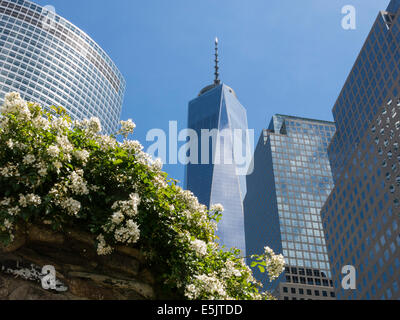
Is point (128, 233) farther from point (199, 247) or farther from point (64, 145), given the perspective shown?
point (64, 145)

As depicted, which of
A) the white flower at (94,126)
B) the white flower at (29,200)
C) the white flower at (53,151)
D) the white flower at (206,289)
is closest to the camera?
the white flower at (29,200)

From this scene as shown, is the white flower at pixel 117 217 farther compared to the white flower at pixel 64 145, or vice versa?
the white flower at pixel 64 145

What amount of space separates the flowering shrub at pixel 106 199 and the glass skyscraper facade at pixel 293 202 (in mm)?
134523

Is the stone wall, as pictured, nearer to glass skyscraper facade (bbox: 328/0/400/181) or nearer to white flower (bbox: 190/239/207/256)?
white flower (bbox: 190/239/207/256)

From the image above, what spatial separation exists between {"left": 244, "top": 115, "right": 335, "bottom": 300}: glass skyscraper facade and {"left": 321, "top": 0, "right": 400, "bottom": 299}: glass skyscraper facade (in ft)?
152

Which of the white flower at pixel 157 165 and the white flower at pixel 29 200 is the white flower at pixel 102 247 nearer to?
the white flower at pixel 29 200

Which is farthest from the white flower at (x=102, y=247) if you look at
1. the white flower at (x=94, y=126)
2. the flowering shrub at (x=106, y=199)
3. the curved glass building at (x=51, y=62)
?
the curved glass building at (x=51, y=62)

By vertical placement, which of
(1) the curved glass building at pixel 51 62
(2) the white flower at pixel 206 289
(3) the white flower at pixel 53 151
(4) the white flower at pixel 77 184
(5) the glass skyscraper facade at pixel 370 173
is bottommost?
(2) the white flower at pixel 206 289

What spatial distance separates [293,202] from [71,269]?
162 m

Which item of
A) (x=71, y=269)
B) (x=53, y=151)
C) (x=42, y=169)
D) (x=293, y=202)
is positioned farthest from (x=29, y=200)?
(x=293, y=202)

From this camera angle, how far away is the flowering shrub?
6.10 m

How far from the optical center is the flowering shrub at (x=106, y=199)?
610 cm
